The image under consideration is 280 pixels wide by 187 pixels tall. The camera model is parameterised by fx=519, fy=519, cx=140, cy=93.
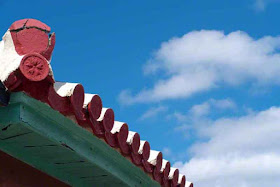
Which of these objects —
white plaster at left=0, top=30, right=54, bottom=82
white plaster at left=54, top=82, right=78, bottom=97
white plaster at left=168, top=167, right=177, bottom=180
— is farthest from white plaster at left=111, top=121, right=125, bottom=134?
white plaster at left=168, top=167, right=177, bottom=180

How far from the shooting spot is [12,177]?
3.28 metres

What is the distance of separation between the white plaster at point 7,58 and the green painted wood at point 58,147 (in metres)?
0.14

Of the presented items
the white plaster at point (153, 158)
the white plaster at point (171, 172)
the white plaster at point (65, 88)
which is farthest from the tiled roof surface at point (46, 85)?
the white plaster at point (171, 172)

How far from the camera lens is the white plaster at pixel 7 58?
104 inches

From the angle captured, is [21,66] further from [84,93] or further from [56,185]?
[56,185]

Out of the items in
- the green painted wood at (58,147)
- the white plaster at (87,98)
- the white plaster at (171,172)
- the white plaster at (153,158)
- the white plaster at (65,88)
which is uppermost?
the white plaster at (171,172)

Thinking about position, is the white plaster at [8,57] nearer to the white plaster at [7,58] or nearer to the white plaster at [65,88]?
the white plaster at [7,58]

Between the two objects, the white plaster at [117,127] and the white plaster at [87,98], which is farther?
the white plaster at [117,127]

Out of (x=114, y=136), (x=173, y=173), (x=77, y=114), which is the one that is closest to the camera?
(x=77, y=114)

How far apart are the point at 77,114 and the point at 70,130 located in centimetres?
12

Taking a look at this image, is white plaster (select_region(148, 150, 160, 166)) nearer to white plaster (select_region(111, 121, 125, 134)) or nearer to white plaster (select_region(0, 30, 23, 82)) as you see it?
white plaster (select_region(111, 121, 125, 134))

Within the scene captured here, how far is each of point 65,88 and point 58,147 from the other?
1.26ft

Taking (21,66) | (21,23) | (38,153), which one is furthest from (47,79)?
(38,153)

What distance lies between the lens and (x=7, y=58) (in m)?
2.75
